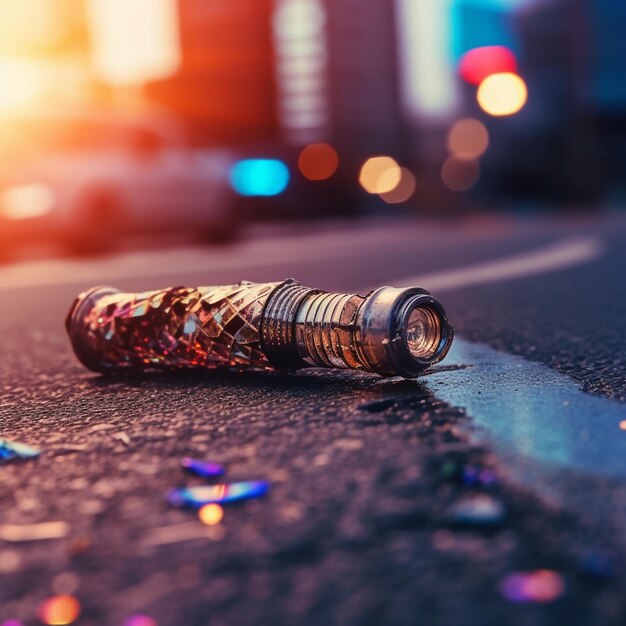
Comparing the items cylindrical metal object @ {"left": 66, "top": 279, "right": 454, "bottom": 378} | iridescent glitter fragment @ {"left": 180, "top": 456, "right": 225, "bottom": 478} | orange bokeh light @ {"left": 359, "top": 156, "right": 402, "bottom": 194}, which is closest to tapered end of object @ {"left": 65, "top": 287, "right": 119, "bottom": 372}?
cylindrical metal object @ {"left": 66, "top": 279, "right": 454, "bottom": 378}

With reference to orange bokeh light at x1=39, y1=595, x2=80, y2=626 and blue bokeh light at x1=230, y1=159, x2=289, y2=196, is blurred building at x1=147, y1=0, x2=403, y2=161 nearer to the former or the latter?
blue bokeh light at x1=230, y1=159, x2=289, y2=196

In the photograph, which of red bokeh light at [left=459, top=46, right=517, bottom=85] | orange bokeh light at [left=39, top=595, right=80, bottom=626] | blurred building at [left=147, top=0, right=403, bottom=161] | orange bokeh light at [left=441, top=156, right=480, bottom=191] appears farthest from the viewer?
blurred building at [left=147, top=0, right=403, bottom=161]

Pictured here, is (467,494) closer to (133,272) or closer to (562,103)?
(133,272)

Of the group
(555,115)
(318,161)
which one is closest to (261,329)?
(318,161)

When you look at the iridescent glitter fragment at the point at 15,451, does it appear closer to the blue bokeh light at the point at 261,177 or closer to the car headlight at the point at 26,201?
the car headlight at the point at 26,201

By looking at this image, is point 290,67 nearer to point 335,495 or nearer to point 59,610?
point 335,495

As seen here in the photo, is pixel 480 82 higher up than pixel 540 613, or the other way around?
pixel 480 82

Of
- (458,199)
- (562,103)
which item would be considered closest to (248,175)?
(458,199)
